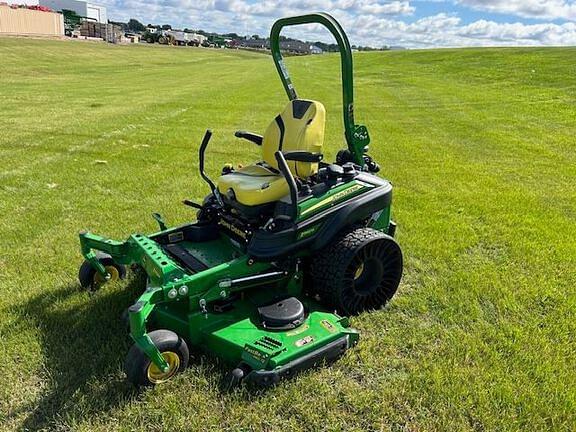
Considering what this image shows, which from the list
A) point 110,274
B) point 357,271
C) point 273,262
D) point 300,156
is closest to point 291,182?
point 300,156

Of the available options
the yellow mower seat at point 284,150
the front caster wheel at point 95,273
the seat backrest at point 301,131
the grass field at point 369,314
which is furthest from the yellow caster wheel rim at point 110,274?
the seat backrest at point 301,131

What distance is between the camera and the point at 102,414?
9.68 ft

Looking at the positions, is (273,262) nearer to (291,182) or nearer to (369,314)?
(291,182)

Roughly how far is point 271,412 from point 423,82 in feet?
77.0

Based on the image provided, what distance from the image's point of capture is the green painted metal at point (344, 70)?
13.5 feet

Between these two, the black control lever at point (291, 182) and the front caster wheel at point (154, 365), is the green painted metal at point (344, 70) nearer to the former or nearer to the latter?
the black control lever at point (291, 182)

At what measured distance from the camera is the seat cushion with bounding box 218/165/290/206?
3902mm

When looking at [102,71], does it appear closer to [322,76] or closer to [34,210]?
→ [322,76]

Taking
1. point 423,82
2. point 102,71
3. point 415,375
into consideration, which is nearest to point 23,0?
point 102,71

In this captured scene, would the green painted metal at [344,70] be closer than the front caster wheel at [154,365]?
No

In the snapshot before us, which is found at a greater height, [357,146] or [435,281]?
[357,146]

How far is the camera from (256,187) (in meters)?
3.94

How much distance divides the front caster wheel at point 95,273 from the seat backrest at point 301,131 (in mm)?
1486

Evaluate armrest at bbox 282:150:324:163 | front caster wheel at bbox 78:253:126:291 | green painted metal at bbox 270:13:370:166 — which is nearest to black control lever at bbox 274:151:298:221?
armrest at bbox 282:150:324:163
